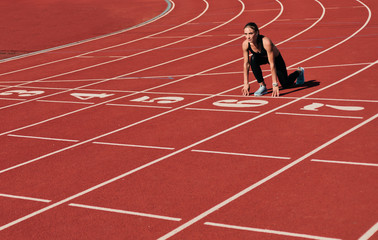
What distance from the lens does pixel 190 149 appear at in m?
7.19

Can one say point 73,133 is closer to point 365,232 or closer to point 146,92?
point 146,92

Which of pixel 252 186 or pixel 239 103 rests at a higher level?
pixel 239 103

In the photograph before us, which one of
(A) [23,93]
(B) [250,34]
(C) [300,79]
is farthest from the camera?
(A) [23,93]

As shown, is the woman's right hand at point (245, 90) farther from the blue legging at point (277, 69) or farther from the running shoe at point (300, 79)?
the running shoe at point (300, 79)

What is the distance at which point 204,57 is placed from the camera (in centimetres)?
1384

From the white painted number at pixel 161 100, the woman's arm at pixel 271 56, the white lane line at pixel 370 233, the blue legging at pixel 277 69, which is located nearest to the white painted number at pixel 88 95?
the white painted number at pixel 161 100

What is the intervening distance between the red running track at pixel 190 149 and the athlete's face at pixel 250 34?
1.01 metres

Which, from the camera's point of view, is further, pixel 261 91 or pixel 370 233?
pixel 261 91

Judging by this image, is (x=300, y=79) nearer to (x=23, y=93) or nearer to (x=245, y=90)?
(x=245, y=90)

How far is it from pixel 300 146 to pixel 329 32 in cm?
935

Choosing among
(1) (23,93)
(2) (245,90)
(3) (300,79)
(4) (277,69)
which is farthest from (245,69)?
(1) (23,93)

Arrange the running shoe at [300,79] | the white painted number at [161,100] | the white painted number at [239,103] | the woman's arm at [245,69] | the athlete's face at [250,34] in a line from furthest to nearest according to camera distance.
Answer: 1. the running shoe at [300,79]
2. the white painted number at [161,100]
3. the woman's arm at [245,69]
4. the white painted number at [239,103]
5. the athlete's face at [250,34]

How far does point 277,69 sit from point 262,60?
0.33 m

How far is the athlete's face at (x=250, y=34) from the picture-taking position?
8.98 metres
